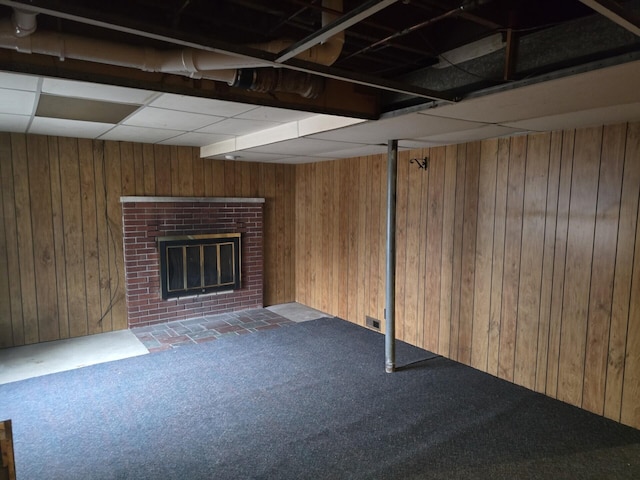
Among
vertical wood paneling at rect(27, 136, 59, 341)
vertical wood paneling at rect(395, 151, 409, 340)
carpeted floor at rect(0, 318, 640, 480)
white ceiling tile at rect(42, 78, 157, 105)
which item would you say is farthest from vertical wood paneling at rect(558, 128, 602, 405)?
vertical wood paneling at rect(27, 136, 59, 341)

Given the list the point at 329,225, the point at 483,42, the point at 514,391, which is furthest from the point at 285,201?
the point at 483,42

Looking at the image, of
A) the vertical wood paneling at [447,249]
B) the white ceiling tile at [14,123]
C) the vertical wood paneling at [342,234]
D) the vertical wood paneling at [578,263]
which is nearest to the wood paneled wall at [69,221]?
the white ceiling tile at [14,123]

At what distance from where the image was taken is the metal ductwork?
1.44m

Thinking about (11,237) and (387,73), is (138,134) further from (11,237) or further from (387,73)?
(387,73)

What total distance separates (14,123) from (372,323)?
404cm

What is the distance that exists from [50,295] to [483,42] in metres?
4.65

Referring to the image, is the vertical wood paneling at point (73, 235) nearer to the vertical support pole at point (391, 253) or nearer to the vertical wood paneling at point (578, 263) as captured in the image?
the vertical support pole at point (391, 253)

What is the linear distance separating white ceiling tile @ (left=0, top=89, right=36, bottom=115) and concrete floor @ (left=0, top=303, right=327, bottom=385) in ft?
7.17

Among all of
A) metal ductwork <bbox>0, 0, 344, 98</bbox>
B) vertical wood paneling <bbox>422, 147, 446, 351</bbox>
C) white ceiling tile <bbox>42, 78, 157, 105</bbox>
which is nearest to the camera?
metal ductwork <bbox>0, 0, 344, 98</bbox>

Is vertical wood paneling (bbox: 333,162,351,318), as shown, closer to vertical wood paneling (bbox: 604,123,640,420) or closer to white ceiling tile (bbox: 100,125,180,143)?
white ceiling tile (bbox: 100,125,180,143)

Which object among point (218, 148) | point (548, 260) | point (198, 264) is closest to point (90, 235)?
point (198, 264)

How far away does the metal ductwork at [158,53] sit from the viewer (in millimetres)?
1444

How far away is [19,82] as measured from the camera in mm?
2283

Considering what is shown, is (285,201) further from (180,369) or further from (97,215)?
(180,369)
